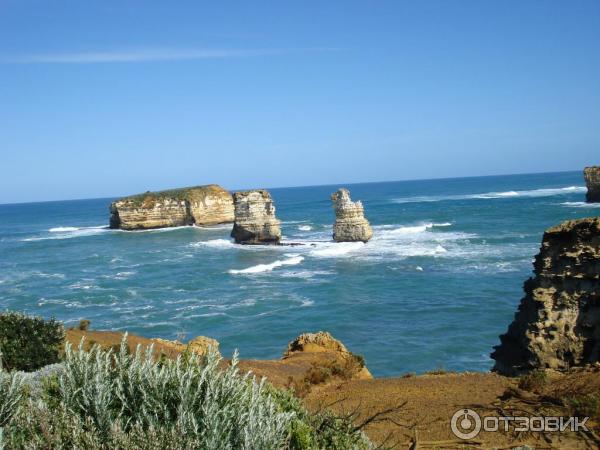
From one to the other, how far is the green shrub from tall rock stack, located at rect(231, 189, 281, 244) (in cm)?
4814

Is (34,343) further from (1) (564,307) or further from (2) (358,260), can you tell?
A: (2) (358,260)

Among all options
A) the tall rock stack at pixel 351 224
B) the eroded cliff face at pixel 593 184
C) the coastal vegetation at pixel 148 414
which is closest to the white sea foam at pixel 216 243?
the tall rock stack at pixel 351 224

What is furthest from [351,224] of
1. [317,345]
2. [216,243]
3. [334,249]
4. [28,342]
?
[28,342]

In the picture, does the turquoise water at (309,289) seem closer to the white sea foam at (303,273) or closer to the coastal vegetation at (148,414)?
the white sea foam at (303,273)

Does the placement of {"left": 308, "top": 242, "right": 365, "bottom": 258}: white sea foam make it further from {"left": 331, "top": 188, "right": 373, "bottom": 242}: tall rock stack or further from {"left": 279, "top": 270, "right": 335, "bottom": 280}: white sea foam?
{"left": 279, "top": 270, "right": 335, "bottom": 280}: white sea foam

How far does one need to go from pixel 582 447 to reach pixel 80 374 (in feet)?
23.0

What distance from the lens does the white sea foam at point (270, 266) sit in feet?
144

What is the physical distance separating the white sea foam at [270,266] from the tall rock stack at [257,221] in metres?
11.6

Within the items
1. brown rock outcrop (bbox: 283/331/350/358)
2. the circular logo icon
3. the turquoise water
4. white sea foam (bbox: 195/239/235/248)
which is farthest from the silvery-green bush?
white sea foam (bbox: 195/239/235/248)

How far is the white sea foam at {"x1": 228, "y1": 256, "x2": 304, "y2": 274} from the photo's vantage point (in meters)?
44.0

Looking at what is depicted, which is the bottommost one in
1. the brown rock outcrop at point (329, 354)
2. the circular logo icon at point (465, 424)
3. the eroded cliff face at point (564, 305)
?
the brown rock outcrop at point (329, 354)

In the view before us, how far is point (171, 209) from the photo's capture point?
271ft

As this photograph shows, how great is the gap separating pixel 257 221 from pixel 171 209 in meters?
26.8

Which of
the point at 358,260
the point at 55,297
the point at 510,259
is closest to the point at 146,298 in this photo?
the point at 55,297
